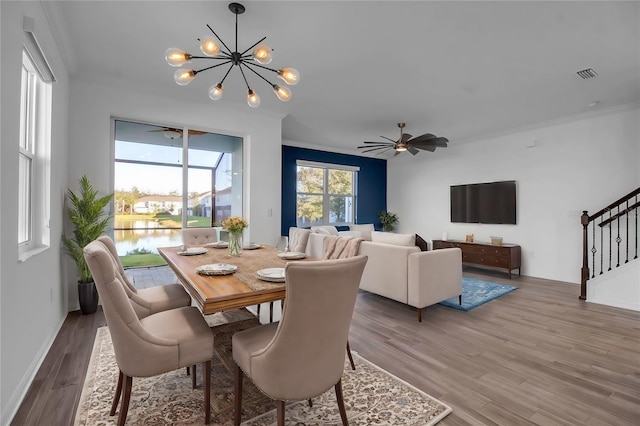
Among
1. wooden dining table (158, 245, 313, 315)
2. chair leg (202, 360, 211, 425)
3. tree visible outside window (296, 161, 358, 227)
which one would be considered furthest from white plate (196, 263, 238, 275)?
tree visible outside window (296, 161, 358, 227)

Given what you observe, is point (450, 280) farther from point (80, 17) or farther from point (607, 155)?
point (80, 17)

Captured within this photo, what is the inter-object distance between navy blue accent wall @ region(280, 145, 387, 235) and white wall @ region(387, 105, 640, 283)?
177cm

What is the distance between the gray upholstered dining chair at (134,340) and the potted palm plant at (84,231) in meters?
2.23

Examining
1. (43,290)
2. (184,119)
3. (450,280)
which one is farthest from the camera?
(184,119)

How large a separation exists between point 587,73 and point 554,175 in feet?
7.54

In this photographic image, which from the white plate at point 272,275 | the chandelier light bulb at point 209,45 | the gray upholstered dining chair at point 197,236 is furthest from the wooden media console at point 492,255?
the chandelier light bulb at point 209,45

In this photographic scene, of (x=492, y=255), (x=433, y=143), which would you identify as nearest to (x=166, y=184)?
(x=433, y=143)

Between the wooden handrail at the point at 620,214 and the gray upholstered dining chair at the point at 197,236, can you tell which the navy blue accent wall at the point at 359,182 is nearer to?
the gray upholstered dining chair at the point at 197,236

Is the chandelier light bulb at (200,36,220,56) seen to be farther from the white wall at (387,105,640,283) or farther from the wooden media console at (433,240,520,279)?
the white wall at (387,105,640,283)

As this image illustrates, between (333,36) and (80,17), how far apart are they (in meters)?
2.15

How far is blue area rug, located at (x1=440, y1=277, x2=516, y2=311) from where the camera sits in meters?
3.82

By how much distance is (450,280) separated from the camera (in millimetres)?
3627

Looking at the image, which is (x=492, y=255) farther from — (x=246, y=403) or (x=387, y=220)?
(x=246, y=403)

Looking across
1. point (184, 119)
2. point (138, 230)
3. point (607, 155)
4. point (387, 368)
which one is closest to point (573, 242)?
point (607, 155)
